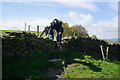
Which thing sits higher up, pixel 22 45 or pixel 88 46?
pixel 22 45

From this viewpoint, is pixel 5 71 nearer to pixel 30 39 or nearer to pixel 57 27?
pixel 30 39

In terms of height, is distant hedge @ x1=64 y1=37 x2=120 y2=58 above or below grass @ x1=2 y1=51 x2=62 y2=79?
above

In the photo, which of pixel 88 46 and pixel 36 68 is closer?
pixel 36 68

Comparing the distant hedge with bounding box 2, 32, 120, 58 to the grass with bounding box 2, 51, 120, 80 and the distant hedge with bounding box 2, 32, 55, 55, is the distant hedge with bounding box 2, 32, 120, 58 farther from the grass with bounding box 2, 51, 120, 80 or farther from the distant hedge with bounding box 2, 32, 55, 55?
the grass with bounding box 2, 51, 120, 80

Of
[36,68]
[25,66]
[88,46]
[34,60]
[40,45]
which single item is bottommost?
[36,68]

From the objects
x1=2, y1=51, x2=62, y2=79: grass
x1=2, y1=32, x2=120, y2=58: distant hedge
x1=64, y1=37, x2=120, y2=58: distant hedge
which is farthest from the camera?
x1=64, y1=37, x2=120, y2=58: distant hedge

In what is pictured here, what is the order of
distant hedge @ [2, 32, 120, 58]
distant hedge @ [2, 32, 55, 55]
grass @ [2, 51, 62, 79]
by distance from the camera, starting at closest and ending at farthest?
grass @ [2, 51, 62, 79]
distant hedge @ [2, 32, 55, 55]
distant hedge @ [2, 32, 120, 58]

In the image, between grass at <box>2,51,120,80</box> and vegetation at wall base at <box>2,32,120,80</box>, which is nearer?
grass at <box>2,51,120,80</box>

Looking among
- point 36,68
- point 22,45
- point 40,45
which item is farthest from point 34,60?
point 40,45

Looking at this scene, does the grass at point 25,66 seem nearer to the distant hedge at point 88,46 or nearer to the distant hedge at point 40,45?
the distant hedge at point 40,45

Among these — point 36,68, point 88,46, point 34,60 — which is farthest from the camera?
point 88,46

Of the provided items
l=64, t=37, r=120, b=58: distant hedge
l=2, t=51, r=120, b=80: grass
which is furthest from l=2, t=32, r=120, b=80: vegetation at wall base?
l=64, t=37, r=120, b=58: distant hedge

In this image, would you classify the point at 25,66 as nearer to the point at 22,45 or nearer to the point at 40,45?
the point at 22,45

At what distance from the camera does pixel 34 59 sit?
33.4 feet
